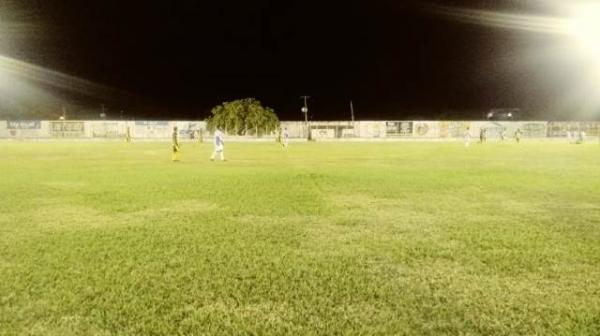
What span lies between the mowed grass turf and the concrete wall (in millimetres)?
65454

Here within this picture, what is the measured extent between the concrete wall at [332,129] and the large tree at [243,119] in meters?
2.93

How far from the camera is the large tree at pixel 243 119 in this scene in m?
83.3

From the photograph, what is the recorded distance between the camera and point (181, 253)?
7.20m

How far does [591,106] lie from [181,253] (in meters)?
109

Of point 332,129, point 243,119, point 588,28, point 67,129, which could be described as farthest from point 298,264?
point 243,119

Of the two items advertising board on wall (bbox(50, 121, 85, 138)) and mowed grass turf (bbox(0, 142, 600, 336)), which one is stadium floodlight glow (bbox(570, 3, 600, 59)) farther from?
advertising board on wall (bbox(50, 121, 85, 138))

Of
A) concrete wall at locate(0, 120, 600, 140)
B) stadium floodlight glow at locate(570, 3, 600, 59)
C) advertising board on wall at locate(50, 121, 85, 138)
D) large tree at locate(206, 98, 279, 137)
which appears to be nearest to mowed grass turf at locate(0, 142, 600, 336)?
stadium floodlight glow at locate(570, 3, 600, 59)

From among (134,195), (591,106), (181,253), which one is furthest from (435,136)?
(181,253)

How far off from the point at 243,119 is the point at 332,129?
14.0 meters

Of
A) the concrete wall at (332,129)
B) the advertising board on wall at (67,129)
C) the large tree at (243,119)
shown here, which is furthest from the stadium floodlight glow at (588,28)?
the advertising board on wall at (67,129)

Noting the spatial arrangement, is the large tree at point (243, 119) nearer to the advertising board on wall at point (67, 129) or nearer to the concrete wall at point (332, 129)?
the concrete wall at point (332, 129)

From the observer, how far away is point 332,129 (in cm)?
8106

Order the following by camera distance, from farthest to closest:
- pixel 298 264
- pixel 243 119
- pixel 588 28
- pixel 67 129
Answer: pixel 243 119
pixel 67 129
pixel 588 28
pixel 298 264

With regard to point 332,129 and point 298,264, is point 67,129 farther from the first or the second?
point 298,264
